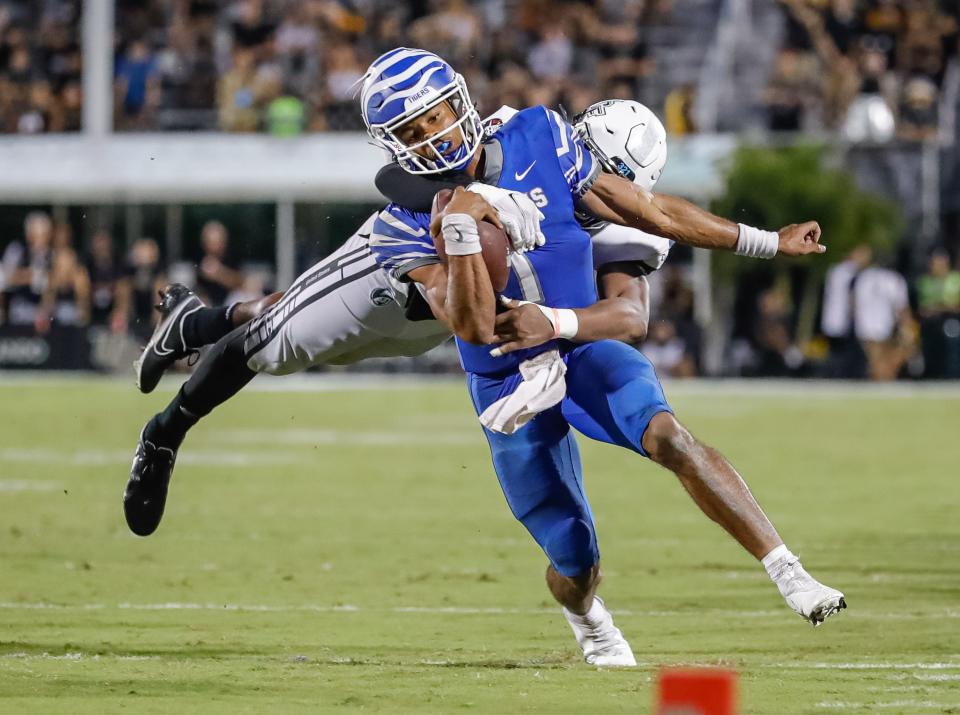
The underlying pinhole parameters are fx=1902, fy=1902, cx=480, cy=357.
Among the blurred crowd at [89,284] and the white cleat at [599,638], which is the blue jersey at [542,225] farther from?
the blurred crowd at [89,284]

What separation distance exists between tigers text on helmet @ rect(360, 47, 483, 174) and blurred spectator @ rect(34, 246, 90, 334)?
57.3 ft

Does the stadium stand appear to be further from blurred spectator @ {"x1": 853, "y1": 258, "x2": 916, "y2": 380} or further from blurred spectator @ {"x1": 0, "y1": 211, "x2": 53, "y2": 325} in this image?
blurred spectator @ {"x1": 853, "y1": 258, "x2": 916, "y2": 380}

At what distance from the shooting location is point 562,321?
18.8 feet

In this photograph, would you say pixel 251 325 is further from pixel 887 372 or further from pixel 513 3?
pixel 513 3

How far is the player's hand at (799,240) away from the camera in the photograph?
5867 millimetres

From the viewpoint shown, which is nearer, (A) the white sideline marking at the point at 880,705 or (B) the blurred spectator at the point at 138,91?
(A) the white sideline marking at the point at 880,705

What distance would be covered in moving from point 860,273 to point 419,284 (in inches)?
631

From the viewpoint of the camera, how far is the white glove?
556 centimetres

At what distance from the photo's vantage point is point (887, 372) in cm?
2152

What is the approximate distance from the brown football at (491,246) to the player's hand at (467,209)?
0.07 feet

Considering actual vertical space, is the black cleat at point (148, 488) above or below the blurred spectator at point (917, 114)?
above

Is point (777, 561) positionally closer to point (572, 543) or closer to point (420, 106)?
point (572, 543)

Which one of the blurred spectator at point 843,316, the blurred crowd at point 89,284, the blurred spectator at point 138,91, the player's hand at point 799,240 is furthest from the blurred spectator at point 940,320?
the player's hand at point 799,240

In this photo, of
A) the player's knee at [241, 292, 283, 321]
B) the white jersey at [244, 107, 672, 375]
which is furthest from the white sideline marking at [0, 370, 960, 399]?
the white jersey at [244, 107, 672, 375]
